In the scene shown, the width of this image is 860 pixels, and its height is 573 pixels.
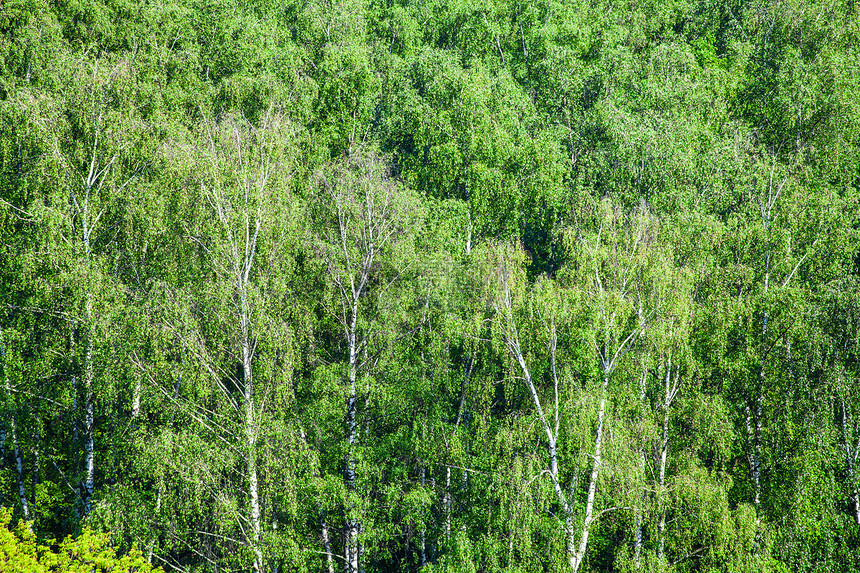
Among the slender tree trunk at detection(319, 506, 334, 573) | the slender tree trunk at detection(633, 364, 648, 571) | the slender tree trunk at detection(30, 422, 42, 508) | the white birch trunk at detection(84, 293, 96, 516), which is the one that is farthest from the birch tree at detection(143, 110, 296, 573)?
the slender tree trunk at detection(633, 364, 648, 571)

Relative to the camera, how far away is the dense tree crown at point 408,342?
15.9 meters

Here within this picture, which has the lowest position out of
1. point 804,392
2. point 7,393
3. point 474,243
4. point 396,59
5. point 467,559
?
point 467,559

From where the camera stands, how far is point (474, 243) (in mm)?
24797

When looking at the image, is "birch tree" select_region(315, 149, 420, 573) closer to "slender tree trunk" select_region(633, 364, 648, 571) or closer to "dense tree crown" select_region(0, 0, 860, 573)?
"dense tree crown" select_region(0, 0, 860, 573)

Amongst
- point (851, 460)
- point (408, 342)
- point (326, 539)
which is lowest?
point (326, 539)

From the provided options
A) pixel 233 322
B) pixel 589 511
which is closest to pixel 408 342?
pixel 233 322

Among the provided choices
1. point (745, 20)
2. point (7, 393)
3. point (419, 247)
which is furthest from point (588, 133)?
point (7, 393)

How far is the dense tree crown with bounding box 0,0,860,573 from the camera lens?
1589cm

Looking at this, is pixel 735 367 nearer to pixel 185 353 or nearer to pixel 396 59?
pixel 185 353

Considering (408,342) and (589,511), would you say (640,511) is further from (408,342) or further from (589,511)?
(408,342)

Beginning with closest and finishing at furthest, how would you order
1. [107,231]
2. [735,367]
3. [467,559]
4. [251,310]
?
[467,559]
[251,310]
[735,367]
[107,231]

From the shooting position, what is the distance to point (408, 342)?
763 inches

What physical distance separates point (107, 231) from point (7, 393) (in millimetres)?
5390

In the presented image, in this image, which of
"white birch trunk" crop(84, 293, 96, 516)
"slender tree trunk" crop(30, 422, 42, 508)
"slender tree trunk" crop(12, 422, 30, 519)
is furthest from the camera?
"slender tree trunk" crop(30, 422, 42, 508)
